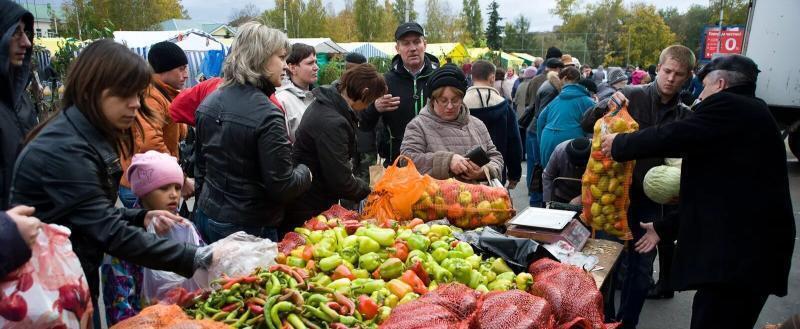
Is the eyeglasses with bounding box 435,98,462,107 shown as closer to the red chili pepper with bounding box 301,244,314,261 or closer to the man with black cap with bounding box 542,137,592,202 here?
the man with black cap with bounding box 542,137,592,202

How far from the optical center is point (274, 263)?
2.52 meters

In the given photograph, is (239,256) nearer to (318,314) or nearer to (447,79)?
(318,314)

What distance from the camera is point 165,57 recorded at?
14.2 feet

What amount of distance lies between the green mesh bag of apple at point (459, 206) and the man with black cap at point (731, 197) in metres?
→ 0.96

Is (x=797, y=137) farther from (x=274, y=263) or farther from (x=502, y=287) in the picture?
(x=274, y=263)

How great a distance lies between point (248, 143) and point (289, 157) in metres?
0.23

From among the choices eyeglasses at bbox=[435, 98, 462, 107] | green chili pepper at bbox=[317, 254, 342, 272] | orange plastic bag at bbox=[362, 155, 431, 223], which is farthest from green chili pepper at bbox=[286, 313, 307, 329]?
eyeglasses at bbox=[435, 98, 462, 107]

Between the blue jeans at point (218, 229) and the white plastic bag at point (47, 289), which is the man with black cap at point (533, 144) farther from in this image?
the white plastic bag at point (47, 289)

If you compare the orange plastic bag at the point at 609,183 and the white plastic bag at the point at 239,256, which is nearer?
the white plastic bag at the point at 239,256

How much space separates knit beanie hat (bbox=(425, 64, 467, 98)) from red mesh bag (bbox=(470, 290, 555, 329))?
A: 2038mm

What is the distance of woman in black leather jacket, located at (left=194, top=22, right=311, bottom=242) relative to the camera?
284cm

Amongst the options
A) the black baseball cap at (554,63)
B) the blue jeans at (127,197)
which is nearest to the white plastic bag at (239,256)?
the blue jeans at (127,197)

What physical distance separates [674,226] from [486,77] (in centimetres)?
276

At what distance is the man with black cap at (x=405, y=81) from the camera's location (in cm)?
486
